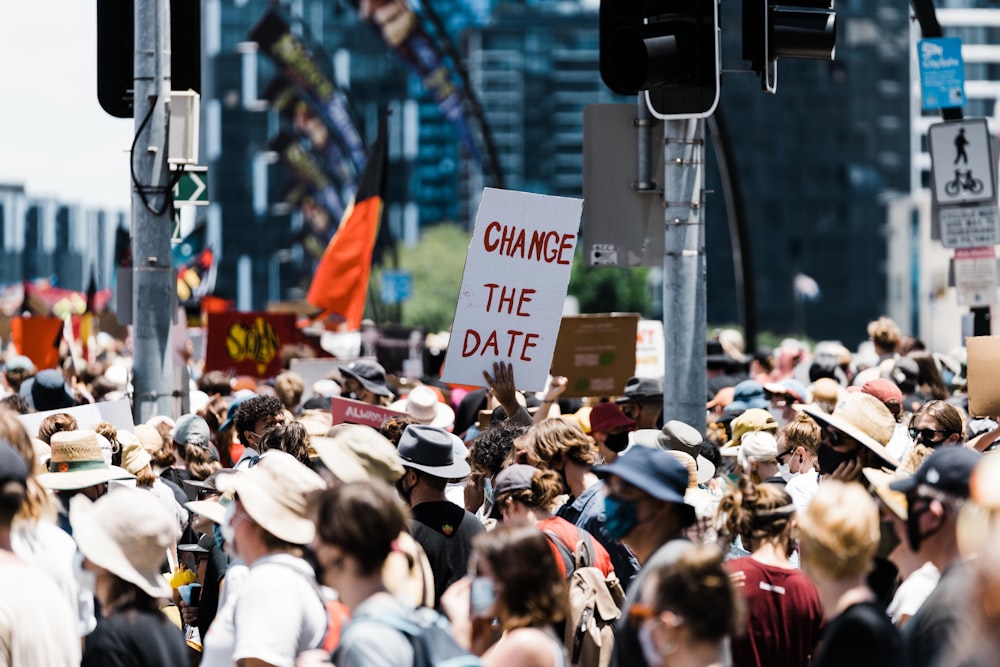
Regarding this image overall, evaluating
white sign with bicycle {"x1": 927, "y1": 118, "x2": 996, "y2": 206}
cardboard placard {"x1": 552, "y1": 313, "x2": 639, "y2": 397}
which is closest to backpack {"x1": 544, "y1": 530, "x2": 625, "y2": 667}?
cardboard placard {"x1": 552, "y1": 313, "x2": 639, "y2": 397}

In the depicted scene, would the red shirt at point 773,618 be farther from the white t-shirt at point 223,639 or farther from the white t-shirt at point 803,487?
the white t-shirt at point 803,487

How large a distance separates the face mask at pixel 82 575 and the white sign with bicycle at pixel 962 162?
9502 mm

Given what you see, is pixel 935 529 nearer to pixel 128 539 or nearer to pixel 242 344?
pixel 128 539

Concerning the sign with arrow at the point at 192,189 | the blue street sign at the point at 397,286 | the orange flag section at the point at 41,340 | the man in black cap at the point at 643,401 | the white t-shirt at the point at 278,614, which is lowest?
the blue street sign at the point at 397,286

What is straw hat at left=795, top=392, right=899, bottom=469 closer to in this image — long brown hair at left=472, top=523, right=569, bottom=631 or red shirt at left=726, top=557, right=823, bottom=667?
red shirt at left=726, top=557, right=823, bottom=667

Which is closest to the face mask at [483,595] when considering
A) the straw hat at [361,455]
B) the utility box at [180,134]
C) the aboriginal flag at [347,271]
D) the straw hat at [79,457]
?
the straw hat at [361,455]

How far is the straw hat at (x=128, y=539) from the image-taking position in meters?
4.65

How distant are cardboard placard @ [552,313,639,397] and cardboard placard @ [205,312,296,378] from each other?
5.47 metres

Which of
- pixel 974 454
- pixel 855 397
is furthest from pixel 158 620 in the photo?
pixel 855 397

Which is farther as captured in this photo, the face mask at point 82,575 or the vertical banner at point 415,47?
the vertical banner at point 415,47

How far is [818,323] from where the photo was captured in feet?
446

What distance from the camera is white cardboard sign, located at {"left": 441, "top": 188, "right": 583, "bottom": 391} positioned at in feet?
28.3

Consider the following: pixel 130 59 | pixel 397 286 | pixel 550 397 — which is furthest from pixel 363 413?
pixel 397 286

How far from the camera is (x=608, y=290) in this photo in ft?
383
